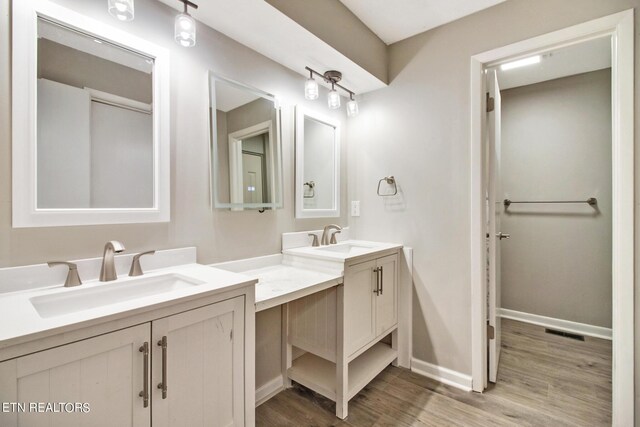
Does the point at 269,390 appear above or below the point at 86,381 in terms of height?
below

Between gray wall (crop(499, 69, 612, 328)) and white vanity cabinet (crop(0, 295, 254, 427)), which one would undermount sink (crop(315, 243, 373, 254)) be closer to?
white vanity cabinet (crop(0, 295, 254, 427))

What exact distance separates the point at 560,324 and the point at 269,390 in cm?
284

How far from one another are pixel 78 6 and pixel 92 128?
1.57 feet

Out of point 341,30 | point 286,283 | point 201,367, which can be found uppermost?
point 341,30

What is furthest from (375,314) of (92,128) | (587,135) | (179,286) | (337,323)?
(587,135)

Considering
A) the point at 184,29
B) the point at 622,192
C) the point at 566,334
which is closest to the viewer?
the point at 184,29

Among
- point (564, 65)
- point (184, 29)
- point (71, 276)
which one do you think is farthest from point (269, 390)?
point (564, 65)

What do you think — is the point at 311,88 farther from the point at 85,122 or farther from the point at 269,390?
the point at 269,390

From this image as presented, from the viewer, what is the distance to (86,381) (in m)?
0.79

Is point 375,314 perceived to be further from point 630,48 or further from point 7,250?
point 630,48

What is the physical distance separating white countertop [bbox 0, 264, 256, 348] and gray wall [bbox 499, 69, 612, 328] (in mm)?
3024

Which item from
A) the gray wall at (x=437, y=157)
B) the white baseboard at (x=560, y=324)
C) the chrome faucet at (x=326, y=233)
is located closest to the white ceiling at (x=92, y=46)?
the chrome faucet at (x=326, y=233)

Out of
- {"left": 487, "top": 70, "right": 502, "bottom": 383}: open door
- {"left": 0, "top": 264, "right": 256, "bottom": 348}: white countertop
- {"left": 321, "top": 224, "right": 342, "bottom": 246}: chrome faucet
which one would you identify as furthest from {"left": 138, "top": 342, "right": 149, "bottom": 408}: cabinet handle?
{"left": 487, "top": 70, "right": 502, "bottom": 383}: open door

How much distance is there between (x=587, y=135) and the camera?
2.66m
